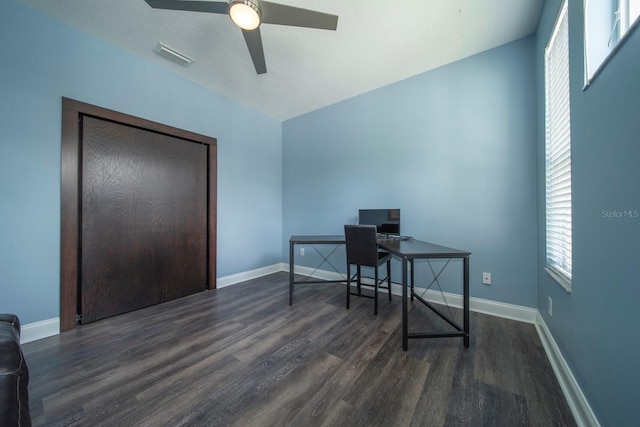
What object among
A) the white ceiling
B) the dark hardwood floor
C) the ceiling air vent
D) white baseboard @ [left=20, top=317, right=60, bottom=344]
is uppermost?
the white ceiling

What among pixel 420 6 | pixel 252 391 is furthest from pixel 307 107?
pixel 252 391

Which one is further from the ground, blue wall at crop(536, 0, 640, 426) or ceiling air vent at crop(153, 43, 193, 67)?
ceiling air vent at crop(153, 43, 193, 67)

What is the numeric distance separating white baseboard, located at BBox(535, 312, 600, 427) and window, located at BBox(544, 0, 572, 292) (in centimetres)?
47

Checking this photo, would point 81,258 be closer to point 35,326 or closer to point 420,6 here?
point 35,326

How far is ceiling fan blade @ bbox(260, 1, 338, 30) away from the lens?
4.69 feet

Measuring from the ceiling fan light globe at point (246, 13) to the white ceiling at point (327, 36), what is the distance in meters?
0.58

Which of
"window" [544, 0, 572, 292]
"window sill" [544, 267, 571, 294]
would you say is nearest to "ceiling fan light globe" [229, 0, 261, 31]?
"window" [544, 0, 572, 292]

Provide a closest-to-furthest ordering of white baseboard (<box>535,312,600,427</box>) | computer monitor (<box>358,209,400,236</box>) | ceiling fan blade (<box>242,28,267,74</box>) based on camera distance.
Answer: white baseboard (<box>535,312,600,427</box>) < ceiling fan blade (<box>242,28,267,74</box>) < computer monitor (<box>358,209,400,236</box>)

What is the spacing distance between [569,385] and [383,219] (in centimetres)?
187

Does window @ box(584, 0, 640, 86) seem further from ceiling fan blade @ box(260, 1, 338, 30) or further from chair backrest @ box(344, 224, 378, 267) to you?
chair backrest @ box(344, 224, 378, 267)

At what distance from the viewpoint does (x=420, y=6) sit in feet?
5.95

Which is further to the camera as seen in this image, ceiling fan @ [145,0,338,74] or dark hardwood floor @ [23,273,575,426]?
ceiling fan @ [145,0,338,74]

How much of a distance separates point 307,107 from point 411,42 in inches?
69.6

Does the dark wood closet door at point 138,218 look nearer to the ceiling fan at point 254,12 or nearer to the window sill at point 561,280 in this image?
the ceiling fan at point 254,12
